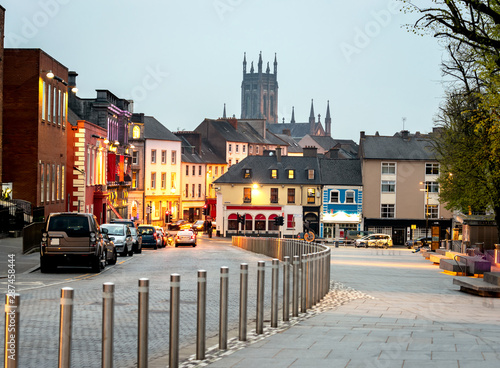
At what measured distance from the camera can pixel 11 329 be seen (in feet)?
18.3

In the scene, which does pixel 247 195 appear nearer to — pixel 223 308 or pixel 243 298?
pixel 243 298

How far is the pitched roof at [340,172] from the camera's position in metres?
89.1

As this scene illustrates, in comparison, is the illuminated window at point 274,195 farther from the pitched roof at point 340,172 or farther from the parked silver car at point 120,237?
the parked silver car at point 120,237

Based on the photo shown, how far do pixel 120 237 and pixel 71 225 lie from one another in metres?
11.5

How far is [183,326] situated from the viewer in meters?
11.2

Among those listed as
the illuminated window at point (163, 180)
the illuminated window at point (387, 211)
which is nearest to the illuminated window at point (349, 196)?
the illuminated window at point (387, 211)

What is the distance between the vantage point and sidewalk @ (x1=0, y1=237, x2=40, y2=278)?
2181cm

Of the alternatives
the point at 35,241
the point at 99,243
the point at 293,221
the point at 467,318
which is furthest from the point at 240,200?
the point at 467,318

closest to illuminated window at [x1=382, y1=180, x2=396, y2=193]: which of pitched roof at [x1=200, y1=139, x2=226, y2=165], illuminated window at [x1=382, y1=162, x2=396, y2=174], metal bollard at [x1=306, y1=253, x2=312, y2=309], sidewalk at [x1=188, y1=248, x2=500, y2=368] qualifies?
illuminated window at [x1=382, y1=162, x2=396, y2=174]

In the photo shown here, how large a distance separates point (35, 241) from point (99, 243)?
7267mm

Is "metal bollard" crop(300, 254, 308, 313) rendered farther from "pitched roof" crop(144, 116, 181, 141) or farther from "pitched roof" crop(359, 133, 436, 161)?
"pitched roof" crop(144, 116, 181, 141)

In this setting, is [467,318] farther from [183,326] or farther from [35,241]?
[35,241]

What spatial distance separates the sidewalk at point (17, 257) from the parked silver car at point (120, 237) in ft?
12.5

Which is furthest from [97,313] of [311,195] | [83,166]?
[311,195]
